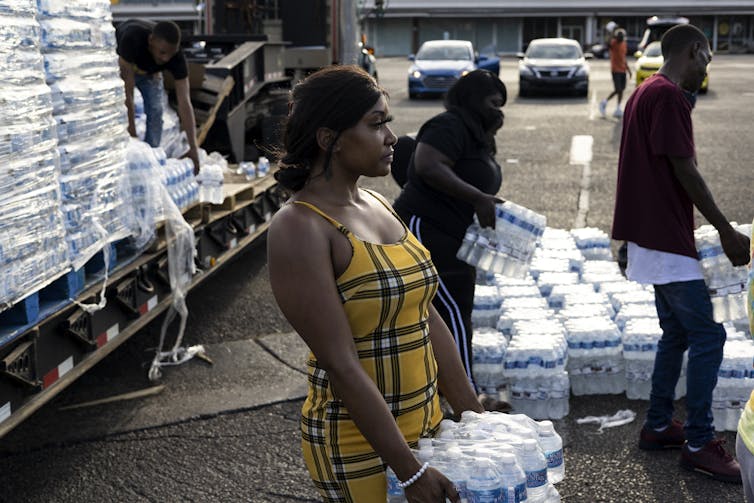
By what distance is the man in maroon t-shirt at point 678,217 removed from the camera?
4645mm

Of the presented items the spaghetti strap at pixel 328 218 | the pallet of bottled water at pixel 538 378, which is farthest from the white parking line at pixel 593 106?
the spaghetti strap at pixel 328 218

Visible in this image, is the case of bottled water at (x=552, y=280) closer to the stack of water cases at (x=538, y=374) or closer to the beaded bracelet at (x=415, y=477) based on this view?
the stack of water cases at (x=538, y=374)

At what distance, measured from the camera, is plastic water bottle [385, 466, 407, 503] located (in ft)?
8.60

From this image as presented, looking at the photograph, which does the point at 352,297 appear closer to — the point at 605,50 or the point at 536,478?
the point at 536,478

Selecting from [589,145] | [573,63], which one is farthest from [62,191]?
[573,63]

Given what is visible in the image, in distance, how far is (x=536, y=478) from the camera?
2693 mm

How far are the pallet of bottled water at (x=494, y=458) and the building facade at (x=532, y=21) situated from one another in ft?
193

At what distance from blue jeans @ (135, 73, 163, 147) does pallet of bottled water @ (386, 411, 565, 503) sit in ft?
20.6

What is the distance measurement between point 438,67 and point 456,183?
71.9 feet

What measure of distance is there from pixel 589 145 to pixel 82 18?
43.1 feet

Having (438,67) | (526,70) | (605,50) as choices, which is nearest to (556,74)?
(526,70)

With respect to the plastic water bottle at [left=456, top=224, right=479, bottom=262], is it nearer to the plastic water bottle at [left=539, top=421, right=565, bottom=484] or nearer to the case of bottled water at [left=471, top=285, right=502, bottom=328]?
the case of bottled water at [left=471, top=285, right=502, bottom=328]

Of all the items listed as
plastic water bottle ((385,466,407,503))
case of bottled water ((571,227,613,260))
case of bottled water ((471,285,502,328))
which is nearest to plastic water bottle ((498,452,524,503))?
plastic water bottle ((385,466,407,503))

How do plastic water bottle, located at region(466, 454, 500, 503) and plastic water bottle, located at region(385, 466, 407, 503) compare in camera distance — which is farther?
plastic water bottle, located at region(385, 466, 407, 503)
